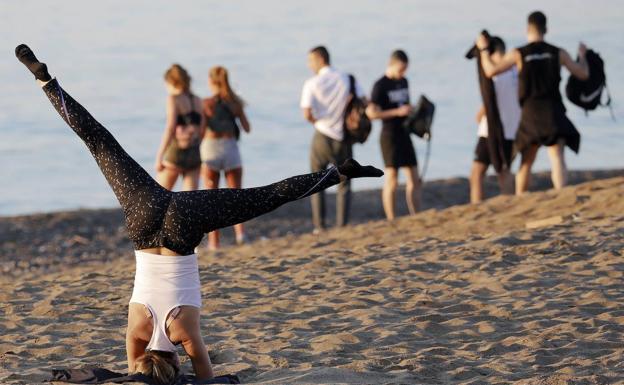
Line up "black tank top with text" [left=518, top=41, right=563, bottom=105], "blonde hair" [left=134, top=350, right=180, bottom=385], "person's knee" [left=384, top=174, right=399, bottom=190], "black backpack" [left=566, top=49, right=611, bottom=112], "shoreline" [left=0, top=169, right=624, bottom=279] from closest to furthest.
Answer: "blonde hair" [left=134, top=350, right=180, bottom=385], "black tank top with text" [left=518, top=41, right=563, bottom=105], "black backpack" [left=566, top=49, right=611, bottom=112], "person's knee" [left=384, top=174, right=399, bottom=190], "shoreline" [left=0, top=169, right=624, bottom=279]

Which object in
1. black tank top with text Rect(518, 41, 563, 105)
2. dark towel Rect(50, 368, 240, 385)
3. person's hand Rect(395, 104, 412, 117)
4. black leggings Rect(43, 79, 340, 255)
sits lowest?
dark towel Rect(50, 368, 240, 385)

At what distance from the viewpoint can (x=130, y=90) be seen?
3105cm

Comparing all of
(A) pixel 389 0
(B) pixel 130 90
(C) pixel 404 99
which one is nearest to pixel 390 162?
(C) pixel 404 99

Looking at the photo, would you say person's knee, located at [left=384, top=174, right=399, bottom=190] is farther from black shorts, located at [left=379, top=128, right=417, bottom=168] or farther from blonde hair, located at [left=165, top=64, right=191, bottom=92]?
blonde hair, located at [left=165, top=64, right=191, bottom=92]

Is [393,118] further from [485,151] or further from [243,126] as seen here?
[243,126]

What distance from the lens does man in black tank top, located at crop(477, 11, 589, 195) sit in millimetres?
12438

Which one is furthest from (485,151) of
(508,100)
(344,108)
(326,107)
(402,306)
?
(402,306)

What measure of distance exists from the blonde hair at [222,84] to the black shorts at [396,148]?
1322 mm

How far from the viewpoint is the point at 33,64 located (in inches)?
279

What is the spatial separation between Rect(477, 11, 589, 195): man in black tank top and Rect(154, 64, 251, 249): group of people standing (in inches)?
85.4

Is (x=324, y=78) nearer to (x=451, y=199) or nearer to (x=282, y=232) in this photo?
(x=282, y=232)

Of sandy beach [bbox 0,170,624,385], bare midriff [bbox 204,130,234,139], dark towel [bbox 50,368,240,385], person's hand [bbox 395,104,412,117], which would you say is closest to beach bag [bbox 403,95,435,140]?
person's hand [bbox 395,104,412,117]

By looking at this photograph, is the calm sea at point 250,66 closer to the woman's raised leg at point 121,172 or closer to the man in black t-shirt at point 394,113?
the man in black t-shirt at point 394,113

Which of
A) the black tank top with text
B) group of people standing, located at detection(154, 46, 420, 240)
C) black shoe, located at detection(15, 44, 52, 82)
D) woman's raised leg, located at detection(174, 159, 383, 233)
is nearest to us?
woman's raised leg, located at detection(174, 159, 383, 233)
